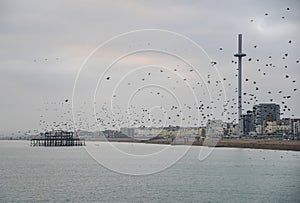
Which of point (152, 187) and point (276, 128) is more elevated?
point (276, 128)

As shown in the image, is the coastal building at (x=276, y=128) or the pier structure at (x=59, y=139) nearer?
the pier structure at (x=59, y=139)

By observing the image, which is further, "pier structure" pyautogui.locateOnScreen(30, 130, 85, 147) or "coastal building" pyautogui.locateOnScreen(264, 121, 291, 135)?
"coastal building" pyautogui.locateOnScreen(264, 121, 291, 135)

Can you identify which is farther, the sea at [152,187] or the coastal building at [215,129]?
the coastal building at [215,129]

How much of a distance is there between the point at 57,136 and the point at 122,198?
135920mm

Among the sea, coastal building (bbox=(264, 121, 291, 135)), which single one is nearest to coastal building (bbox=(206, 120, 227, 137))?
coastal building (bbox=(264, 121, 291, 135))

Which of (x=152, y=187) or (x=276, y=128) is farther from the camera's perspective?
(x=276, y=128)

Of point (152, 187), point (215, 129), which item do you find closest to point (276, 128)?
point (215, 129)

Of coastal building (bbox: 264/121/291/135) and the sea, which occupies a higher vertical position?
coastal building (bbox: 264/121/291/135)

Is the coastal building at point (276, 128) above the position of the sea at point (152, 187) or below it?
above

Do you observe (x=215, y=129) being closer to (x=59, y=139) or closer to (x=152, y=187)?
(x=59, y=139)

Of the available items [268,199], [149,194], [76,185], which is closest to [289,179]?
[268,199]

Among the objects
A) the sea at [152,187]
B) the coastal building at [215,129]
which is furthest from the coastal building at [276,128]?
the sea at [152,187]

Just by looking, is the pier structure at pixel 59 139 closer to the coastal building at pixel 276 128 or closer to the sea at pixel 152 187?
the coastal building at pixel 276 128

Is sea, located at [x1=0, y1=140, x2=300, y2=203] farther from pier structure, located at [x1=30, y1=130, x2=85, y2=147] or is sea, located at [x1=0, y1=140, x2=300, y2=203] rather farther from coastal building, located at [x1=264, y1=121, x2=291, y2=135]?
coastal building, located at [x1=264, y1=121, x2=291, y2=135]
